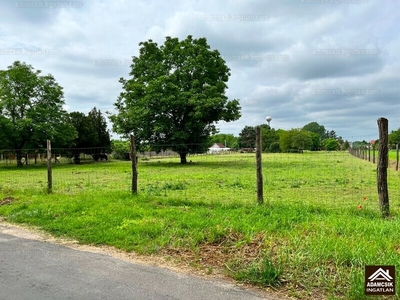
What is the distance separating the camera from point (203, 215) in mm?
6289

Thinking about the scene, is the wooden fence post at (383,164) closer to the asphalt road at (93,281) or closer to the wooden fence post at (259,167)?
the wooden fence post at (259,167)

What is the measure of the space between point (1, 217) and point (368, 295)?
25.4 feet

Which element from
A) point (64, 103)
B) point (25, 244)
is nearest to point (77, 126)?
point (64, 103)

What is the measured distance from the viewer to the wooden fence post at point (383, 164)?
18.9 feet

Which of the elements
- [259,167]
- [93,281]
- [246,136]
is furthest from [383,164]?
[246,136]

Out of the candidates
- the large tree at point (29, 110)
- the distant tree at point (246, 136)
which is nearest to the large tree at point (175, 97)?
the large tree at point (29, 110)

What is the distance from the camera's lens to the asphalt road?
11.2 ft

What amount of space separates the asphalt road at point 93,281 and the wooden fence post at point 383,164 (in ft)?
12.5

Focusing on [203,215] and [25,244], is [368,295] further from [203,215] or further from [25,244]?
[25,244]

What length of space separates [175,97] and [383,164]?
22903mm

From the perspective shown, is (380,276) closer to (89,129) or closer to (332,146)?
(89,129)

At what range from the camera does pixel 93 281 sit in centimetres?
378

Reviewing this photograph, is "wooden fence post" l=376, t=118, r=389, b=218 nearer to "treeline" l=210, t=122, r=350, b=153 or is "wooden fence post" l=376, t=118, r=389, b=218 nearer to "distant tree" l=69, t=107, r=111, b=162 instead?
"treeline" l=210, t=122, r=350, b=153

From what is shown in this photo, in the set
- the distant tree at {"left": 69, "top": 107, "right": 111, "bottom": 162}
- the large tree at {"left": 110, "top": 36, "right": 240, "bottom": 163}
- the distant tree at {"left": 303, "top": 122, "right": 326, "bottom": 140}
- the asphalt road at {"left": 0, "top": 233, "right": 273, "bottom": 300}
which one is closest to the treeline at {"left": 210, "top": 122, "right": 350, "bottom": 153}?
the distant tree at {"left": 303, "top": 122, "right": 326, "bottom": 140}
